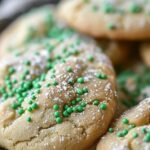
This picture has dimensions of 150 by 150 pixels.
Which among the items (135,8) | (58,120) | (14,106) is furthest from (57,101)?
(135,8)

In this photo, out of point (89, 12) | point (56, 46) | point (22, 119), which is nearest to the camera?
point (22, 119)

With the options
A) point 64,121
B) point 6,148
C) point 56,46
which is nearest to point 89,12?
point 56,46

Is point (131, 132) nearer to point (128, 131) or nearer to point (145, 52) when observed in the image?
point (128, 131)

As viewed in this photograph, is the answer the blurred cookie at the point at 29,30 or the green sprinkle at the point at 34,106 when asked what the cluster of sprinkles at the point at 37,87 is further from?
the blurred cookie at the point at 29,30

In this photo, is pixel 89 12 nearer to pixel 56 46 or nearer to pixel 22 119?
pixel 56 46

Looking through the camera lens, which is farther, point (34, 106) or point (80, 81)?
point (80, 81)

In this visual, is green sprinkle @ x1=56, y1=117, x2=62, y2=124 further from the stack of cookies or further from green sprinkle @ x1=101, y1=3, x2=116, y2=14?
green sprinkle @ x1=101, y1=3, x2=116, y2=14
